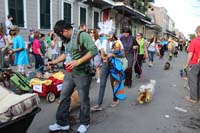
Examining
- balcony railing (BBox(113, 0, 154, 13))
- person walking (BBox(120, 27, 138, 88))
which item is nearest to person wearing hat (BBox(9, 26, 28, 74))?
person walking (BBox(120, 27, 138, 88))

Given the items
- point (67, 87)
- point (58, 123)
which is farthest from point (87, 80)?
point (58, 123)

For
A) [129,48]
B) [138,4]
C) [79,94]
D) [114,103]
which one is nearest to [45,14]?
[129,48]

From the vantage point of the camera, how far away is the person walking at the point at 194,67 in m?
5.97

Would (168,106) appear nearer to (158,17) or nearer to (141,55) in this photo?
(141,55)

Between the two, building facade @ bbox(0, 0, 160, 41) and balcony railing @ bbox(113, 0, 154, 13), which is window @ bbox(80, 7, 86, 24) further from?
balcony railing @ bbox(113, 0, 154, 13)

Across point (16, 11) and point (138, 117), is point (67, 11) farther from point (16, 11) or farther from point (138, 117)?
point (138, 117)

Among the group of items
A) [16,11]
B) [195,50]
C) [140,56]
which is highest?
[16,11]

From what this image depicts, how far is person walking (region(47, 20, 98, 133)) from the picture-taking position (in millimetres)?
3469

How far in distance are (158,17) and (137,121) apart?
7649 cm

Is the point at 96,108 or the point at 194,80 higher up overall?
the point at 194,80

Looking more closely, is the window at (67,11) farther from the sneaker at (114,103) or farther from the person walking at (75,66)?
the person walking at (75,66)

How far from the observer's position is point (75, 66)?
3.44 metres

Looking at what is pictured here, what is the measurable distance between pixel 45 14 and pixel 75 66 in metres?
11.5

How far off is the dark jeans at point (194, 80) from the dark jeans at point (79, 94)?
3.41m
